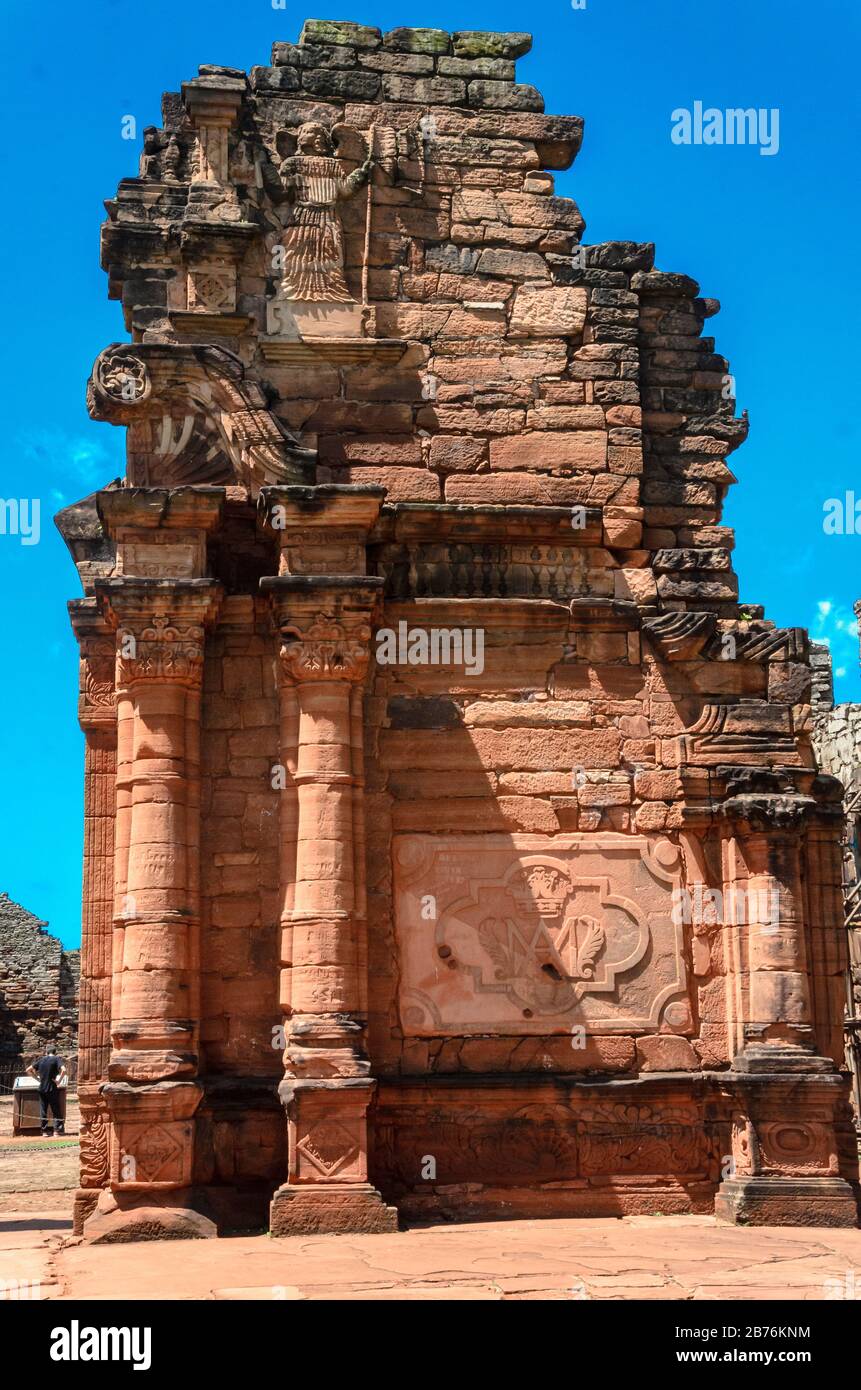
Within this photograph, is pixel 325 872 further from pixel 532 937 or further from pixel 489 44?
pixel 489 44

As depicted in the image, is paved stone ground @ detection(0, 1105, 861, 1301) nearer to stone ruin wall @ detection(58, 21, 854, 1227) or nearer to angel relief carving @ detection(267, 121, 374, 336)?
stone ruin wall @ detection(58, 21, 854, 1227)

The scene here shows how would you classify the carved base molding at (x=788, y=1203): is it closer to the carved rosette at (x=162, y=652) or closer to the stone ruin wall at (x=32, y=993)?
the carved rosette at (x=162, y=652)

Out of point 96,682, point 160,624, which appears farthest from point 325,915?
point 96,682

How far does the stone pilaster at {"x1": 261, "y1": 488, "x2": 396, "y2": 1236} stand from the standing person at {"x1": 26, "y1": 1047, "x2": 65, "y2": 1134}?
15.8 m

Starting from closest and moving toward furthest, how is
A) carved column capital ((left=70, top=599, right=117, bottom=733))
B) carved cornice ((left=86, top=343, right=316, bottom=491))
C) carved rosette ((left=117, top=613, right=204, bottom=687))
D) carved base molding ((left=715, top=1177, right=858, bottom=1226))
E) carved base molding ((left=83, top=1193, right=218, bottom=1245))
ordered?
carved base molding ((left=83, top=1193, right=218, bottom=1245)), carved base molding ((left=715, top=1177, right=858, bottom=1226)), carved rosette ((left=117, top=613, right=204, bottom=687)), carved cornice ((left=86, top=343, right=316, bottom=491)), carved column capital ((left=70, top=599, right=117, bottom=733))

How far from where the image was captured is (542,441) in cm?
1262

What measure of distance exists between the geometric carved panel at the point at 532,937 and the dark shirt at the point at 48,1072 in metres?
15.5

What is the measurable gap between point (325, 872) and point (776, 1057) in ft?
10.8

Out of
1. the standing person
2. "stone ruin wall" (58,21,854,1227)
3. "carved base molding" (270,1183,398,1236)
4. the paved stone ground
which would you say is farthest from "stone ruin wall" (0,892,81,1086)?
"carved base molding" (270,1183,398,1236)

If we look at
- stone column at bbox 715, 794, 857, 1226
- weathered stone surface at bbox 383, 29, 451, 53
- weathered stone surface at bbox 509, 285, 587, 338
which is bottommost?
stone column at bbox 715, 794, 857, 1226

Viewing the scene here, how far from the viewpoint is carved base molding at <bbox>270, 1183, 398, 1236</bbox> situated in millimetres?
10359

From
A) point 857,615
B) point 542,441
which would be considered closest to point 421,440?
point 542,441

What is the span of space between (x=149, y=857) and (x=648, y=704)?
3742mm

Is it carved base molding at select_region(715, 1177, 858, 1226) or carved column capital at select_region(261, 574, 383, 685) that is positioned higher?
carved column capital at select_region(261, 574, 383, 685)
